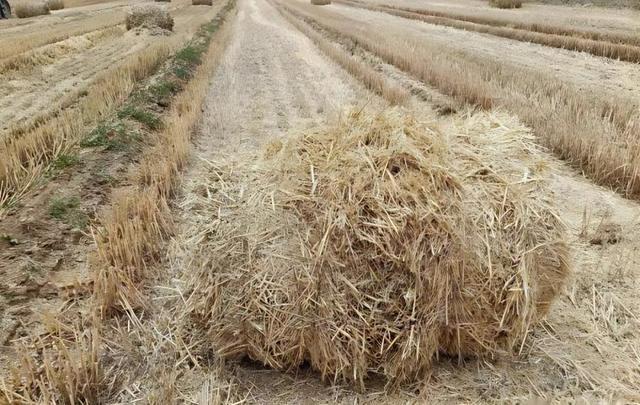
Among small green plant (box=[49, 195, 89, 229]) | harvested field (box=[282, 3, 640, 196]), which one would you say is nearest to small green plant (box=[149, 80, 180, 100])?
small green plant (box=[49, 195, 89, 229])

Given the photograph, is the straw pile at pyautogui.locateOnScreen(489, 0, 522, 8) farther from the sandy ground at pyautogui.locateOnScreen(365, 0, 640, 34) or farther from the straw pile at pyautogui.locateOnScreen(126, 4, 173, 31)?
the straw pile at pyautogui.locateOnScreen(126, 4, 173, 31)

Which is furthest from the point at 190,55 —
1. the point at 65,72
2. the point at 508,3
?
the point at 508,3

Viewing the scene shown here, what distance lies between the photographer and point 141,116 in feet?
25.4

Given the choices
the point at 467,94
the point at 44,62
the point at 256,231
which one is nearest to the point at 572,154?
the point at 467,94

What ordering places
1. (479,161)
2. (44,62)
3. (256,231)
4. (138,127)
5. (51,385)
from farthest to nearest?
1. (44,62)
2. (138,127)
3. (479,161)
4. (256,231)
5. (51,385)

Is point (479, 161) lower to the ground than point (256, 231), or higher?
higher

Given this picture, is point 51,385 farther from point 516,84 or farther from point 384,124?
point 516,84

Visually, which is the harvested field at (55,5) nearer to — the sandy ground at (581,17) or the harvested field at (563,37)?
the harvested field at (563,37)

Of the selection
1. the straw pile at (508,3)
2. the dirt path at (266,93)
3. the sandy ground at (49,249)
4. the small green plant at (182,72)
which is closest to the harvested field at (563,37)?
the straw pile at (508,3)

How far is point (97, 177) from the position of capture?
575 cm

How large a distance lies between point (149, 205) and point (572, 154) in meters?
5.39

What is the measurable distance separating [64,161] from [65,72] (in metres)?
7.55

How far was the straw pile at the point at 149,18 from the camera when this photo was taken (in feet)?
59.5

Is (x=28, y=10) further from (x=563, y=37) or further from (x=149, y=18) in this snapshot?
(x=563, y=37)
